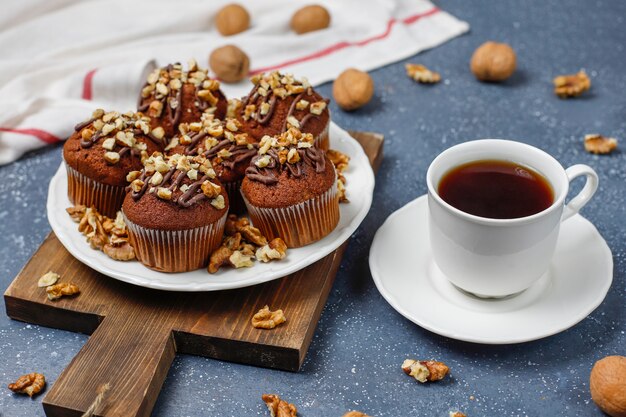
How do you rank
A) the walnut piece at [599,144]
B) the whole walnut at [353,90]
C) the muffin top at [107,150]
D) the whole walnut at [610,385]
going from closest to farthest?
1. the whole walnut at [610,385]
2. the muffin top at [107,150]
3. the walnut piece at [599,144]
4. the whole walnut at [353,90]

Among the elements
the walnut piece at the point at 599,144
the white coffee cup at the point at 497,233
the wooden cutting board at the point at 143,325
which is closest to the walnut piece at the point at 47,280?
the wooden cutting board at the point at 143,325

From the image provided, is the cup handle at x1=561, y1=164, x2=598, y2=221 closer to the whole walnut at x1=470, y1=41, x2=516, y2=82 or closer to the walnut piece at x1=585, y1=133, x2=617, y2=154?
the walnut piece at x1=585, y1=133, x2=617, y2=154

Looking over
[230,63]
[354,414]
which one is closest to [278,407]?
[354,414]

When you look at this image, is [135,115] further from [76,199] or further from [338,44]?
[338,44]

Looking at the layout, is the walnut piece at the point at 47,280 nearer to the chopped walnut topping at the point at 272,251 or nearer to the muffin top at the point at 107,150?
the muffin top at the point at 107,150

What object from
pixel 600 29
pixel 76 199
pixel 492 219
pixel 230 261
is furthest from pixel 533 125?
pixel 76 199

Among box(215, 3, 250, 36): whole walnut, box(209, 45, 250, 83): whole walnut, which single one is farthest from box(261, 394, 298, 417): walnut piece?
box(215, 3, 250, 36): whole walnut

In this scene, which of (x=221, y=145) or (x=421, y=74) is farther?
(x=421, y=74)

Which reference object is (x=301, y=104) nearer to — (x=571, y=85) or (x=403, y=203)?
(x=403, y=203)
